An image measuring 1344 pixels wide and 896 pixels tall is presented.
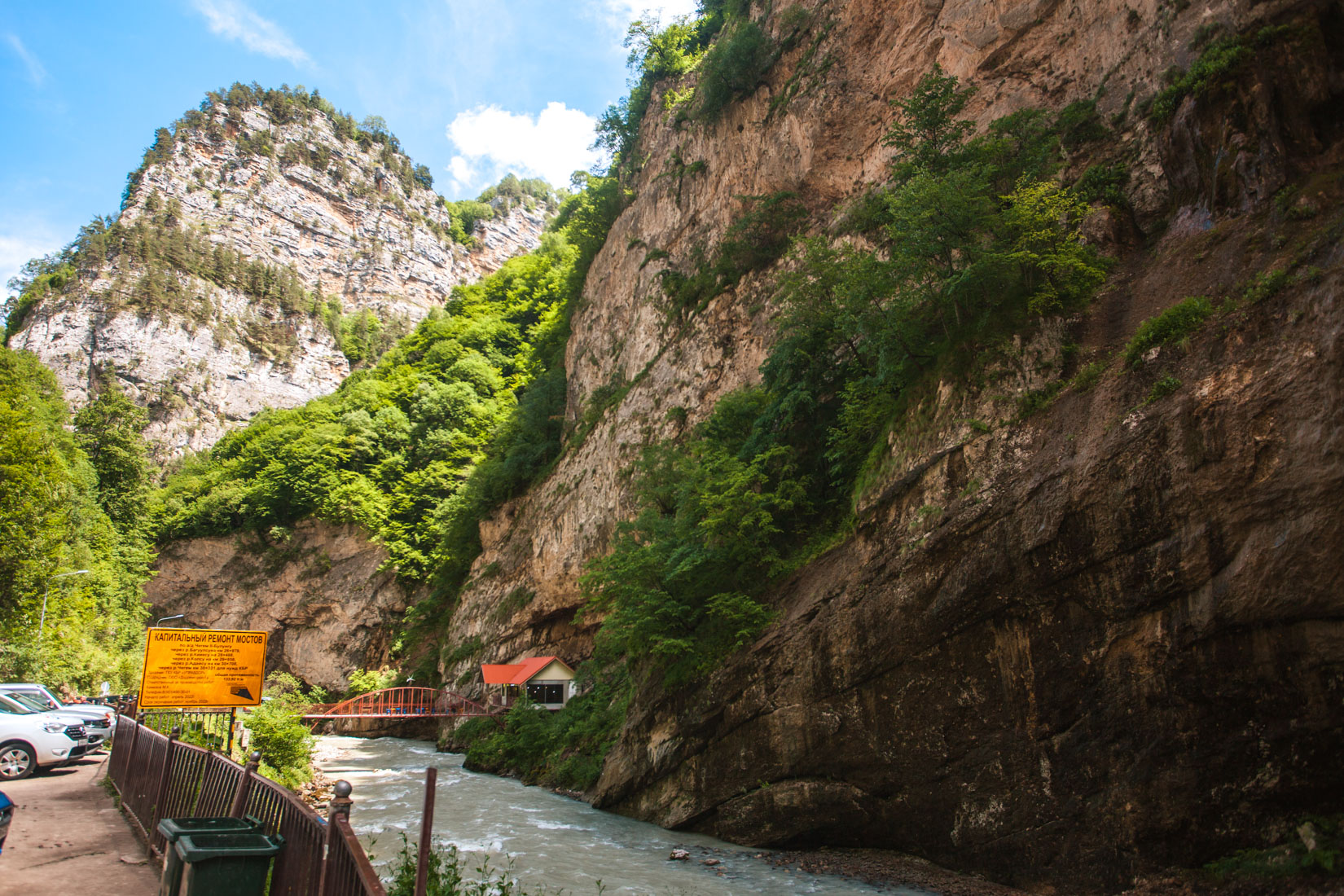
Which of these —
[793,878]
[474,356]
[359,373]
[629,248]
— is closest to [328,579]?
[474,356]

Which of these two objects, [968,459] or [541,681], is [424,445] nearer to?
[541,681]

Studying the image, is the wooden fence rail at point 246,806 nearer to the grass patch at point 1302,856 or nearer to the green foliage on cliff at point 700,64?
the grass patch at point 1302,856

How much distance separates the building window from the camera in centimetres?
3020

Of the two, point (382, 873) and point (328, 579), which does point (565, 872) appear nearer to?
point (382, 873)

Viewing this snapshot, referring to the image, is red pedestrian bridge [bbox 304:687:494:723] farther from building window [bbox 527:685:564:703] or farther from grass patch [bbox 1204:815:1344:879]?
grass patch [bbox 1204:815:1344:879]

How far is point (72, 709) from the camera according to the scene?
1728cm

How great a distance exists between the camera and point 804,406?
62.2 ft

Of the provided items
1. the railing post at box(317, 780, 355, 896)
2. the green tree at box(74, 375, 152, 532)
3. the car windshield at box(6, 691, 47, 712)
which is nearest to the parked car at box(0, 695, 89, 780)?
the car windshield at box(6, 691, 47, 712)

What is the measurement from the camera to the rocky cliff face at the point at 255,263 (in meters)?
63.3

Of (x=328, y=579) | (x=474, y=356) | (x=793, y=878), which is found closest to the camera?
(x=793, y=878)

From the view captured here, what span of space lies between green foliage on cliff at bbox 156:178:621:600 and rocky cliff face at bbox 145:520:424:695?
4.89 ft

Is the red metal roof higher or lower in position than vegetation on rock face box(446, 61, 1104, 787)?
lower

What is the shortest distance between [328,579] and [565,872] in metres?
39.5

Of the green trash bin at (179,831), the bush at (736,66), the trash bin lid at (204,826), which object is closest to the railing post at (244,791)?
the trash bin lid at (204,826)
